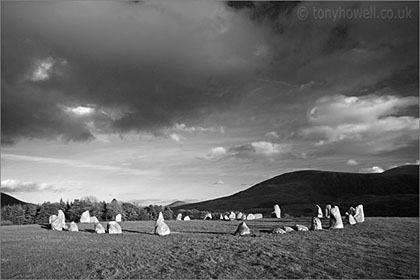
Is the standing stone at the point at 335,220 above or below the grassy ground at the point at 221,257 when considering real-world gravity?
above

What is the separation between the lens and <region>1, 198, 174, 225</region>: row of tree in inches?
2628

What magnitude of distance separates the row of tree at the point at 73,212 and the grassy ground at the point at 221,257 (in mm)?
42475

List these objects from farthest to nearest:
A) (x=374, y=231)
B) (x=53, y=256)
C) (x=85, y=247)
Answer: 1. (x=374, y=231)
2. (x=85, y=247)
3. (x=53, y=256)

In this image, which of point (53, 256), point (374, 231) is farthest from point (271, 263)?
point (374, 231)

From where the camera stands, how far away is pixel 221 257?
18.9m

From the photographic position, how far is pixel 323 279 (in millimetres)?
15141

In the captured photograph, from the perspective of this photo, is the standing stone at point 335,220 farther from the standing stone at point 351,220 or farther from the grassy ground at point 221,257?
the grassy ground at point 221,257

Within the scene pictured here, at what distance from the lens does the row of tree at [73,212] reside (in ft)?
219

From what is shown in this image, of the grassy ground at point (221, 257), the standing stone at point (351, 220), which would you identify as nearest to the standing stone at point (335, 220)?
the standing stone at point (351, 220)

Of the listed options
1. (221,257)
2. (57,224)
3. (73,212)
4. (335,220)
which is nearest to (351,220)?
(335,220)

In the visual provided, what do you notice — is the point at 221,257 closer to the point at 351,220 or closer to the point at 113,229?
the point at 113,229

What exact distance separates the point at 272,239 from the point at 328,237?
4410 mm

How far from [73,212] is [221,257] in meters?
58.4

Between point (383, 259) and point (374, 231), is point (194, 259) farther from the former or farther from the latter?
point (374, 231)
